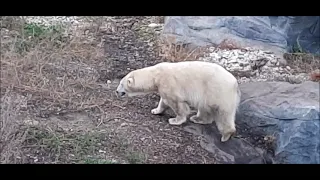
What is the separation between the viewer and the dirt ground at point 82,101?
2.16 meters

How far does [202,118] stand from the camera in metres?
2.31

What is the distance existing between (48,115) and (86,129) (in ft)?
0.59

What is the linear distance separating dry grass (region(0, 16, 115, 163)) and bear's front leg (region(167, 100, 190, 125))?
1.03ft

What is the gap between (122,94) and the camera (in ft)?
7.91

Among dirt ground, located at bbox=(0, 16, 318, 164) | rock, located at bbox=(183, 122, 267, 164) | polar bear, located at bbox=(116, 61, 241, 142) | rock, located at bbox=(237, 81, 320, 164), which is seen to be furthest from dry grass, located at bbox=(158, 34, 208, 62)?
rock, located at bbox=(183, 122, 267, 164)

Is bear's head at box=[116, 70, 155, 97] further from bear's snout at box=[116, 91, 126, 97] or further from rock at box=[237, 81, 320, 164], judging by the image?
rock at box=[237, 81, 320, 164]

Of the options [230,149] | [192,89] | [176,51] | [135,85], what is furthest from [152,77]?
[230,149]

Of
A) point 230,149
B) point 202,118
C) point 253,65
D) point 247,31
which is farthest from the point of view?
point 247,31

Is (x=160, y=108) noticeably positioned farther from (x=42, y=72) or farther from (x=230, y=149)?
(x=42, y=72)

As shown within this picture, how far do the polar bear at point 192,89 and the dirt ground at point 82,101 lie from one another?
0.26 feet

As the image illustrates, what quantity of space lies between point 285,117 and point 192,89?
1.25 feet

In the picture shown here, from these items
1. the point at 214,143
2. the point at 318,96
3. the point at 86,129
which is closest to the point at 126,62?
the point at 86,129

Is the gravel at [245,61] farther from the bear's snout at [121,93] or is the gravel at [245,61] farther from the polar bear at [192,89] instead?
the bear's snout at [121,93]

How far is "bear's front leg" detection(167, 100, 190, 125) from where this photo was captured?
2318mm
